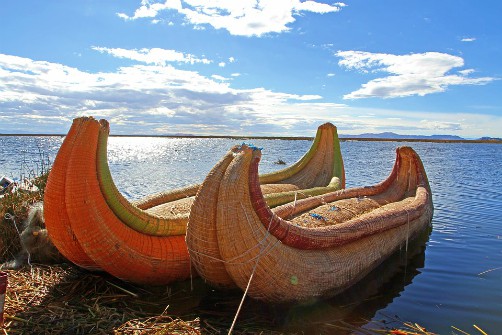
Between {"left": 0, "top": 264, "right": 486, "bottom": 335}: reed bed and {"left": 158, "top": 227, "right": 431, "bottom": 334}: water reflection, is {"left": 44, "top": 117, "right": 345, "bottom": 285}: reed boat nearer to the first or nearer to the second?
{"left": 0, "top": 264, "right": 486, "bottom": 335}: reed bed

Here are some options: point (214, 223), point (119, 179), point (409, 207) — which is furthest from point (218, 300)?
point (119, 179)

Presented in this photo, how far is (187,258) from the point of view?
5.29 m

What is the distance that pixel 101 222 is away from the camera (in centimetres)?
474

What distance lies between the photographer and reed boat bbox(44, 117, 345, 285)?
469 cm

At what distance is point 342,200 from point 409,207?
118cm

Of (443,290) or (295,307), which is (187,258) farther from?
(443,290)

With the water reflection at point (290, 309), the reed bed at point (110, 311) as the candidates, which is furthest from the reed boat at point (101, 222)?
the water reflection at point (290, 309)

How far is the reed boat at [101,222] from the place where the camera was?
4688 millimetres

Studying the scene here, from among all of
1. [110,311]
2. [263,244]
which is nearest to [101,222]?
[110,311]

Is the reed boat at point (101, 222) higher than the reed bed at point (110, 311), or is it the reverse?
the reed boat at point (101, 222)

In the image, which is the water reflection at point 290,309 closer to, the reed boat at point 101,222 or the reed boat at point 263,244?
the reed boat at point 263,244

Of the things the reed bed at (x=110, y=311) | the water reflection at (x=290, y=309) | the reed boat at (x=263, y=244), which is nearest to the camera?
the reed bed at (x=110, y=311)

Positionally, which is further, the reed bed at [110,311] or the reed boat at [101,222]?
the reed boat at [101,222]

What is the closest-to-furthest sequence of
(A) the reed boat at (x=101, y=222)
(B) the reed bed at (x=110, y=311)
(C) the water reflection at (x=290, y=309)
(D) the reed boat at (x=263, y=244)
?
(B) the reed bed at (x=110, y=311)
(D) the reed boat at (x=263, y=244)
(C) the water reflection at (x=290, y=309)
(A) the reed boat at (x=101, y=222)
